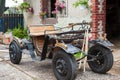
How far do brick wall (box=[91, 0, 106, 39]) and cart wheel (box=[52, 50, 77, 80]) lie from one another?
346 cm

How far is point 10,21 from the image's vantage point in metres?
14.2

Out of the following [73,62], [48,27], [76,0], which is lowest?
[73,62]

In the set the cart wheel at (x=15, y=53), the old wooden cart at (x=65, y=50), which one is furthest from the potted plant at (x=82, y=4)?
the cart wheel at (x=15, y=53)

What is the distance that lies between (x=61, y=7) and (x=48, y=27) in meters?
3.17

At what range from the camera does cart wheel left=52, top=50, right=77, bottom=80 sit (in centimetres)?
519

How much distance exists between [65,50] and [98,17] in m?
3.85

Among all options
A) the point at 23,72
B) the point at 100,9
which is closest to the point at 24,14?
the point at 100,9

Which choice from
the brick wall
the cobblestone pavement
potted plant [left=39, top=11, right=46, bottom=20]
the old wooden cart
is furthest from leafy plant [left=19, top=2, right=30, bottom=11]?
the old wooden cart

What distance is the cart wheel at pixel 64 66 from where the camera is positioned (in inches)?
205

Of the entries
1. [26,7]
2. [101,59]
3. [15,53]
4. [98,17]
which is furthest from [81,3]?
[26,7]

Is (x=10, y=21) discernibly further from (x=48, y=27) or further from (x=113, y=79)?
(x=113, y=79)

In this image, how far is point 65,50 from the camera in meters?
5.30

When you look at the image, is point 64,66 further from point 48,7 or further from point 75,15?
point 48,7

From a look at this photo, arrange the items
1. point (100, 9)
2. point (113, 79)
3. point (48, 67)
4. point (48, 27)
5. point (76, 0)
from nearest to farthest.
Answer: point (113, 79)
point (48, 67)
point (48, 27)
point (100, 9)
point (76, 0)
